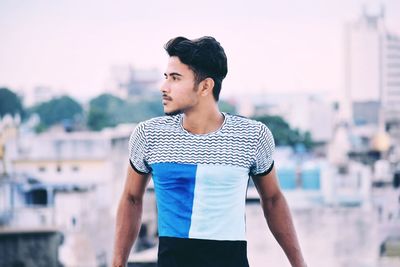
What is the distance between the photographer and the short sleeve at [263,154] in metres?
1.67

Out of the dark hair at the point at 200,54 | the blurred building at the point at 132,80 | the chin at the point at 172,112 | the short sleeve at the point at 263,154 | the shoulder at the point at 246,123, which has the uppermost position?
the dark hair at the point at 200,54

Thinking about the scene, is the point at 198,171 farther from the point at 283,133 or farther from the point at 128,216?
the point at 283,133

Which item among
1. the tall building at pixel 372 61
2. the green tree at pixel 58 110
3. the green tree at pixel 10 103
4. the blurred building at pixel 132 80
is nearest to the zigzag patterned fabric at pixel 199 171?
the green tree at pixel 10 103

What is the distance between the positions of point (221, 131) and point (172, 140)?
0.09 metres

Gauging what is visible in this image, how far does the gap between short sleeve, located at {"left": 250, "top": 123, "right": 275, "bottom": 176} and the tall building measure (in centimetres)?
8193

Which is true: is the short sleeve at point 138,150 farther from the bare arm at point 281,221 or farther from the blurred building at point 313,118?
the blurred building at point 313,118

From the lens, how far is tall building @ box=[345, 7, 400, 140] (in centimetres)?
8350

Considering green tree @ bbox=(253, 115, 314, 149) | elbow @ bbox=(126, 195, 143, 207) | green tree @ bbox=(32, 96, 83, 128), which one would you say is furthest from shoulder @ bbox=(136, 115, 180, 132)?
green tree @ bbox=(32, 96, 83, 128)

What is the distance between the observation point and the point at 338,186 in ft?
79.9

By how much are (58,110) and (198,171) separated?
63.0 m

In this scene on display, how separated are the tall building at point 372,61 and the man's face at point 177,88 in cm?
8197

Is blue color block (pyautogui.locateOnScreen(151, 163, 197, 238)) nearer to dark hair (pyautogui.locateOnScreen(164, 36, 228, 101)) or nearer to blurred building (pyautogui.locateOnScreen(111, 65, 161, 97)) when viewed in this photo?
dark hair (pyautogui.locateOnScreen(164, 36, 228, 101))

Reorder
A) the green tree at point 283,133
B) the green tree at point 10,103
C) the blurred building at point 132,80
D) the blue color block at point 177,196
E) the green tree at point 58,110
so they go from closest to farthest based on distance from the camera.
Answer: the blue color block at point 177,196 → the green tree at point 283,133 → the green tree at point 10,103 → the green tree at point 58,110 → the blurred building at point 132,80

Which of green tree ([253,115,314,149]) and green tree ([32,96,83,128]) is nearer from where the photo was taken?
green tree ([253,115,314,149])
